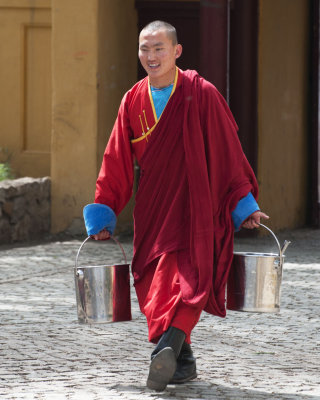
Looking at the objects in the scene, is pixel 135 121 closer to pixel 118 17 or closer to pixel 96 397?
pixel 96 397

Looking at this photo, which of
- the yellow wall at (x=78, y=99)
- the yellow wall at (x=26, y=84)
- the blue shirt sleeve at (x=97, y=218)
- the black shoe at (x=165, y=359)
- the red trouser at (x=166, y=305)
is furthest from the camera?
the yellow wall at (x=26, y=84)

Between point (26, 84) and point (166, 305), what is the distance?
793 centimetres

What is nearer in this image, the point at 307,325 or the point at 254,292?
the point at 254,292

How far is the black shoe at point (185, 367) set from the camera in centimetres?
547

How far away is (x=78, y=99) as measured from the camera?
38.2 ft

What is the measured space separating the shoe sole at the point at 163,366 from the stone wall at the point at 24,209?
5923 millimetres

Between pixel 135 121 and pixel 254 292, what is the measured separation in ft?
3.17

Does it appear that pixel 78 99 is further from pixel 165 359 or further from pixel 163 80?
pixel 165 359

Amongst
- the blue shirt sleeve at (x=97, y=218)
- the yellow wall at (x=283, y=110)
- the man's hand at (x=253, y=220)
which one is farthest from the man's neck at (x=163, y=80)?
the yellow wall at (x=283, y=110)

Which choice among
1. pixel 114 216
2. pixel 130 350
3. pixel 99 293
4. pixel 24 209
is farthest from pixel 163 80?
pixel 24 209

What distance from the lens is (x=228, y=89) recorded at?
11.4m

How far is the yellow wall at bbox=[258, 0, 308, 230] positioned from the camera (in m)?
12.3

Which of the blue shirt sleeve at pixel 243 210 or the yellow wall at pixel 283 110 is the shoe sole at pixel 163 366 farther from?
the yellow wall at pixel 283 110

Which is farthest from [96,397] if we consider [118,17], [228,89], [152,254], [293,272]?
[118,17]
